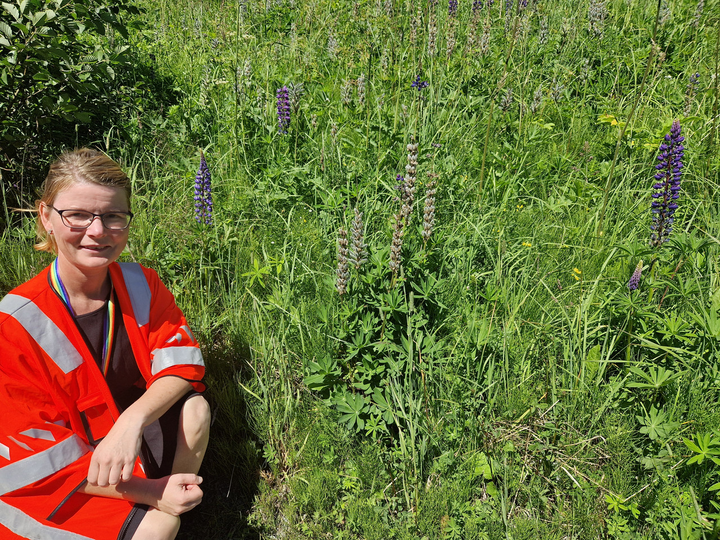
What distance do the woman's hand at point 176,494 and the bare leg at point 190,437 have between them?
182 mm

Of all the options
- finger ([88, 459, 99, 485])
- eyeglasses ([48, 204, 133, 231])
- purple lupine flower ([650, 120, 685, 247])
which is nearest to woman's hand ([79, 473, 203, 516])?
finger ([88, 459, 99, 485])

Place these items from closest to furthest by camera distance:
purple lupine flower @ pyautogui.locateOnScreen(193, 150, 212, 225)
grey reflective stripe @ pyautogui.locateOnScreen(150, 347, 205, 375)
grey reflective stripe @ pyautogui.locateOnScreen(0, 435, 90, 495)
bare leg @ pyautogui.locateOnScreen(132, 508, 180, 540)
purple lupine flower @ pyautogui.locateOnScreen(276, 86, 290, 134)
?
grey reflective stripe @ pyautogui.locateOnScreen(0, 435, 90, 495), bare leg @ pyautogui.locateOnScreen(132, 508, 180, 540), grey reflective stripe @ pyautogui.locateOnScreen(150, 347, 205, 375), purple lupine flower @ pyautogui.locateOnScreen(193, 150, 212, 225), purple lupine flower @ pyautogui.locateOnScreen(276, 86, 290, 134)

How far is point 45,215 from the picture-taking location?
5.90 ft

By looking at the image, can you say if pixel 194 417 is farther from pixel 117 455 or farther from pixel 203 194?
pixel 203 194

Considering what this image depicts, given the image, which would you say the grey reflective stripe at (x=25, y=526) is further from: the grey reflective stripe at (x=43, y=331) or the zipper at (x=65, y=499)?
the grey reflective stripe at (x=43, y=331)

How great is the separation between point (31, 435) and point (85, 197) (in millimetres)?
757

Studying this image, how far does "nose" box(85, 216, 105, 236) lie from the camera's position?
1.71 m

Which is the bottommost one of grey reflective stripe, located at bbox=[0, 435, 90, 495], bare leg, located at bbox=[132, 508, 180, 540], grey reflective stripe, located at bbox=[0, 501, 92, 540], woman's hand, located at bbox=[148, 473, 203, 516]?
bare leg, located at bbox=[132, 508, 180, 540]

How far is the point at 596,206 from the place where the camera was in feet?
9.76

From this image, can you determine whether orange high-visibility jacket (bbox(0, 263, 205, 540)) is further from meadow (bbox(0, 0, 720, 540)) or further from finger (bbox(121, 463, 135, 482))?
meadow (bbox(0, 0, 720, 540))

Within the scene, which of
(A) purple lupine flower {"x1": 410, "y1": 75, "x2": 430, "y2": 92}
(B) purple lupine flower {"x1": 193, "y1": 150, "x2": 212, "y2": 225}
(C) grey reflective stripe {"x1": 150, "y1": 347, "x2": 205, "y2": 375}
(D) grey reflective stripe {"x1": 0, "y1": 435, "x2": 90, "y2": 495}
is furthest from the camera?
(A) purple lupine flower {"x1": 410, "y1": 75, "x2": 430, "y2": 92}

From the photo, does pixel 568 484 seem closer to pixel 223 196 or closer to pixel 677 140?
pixel 677 140

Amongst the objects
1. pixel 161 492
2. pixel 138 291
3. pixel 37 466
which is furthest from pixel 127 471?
pixel 138 291

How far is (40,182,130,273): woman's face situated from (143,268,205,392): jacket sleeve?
11.6 inches
